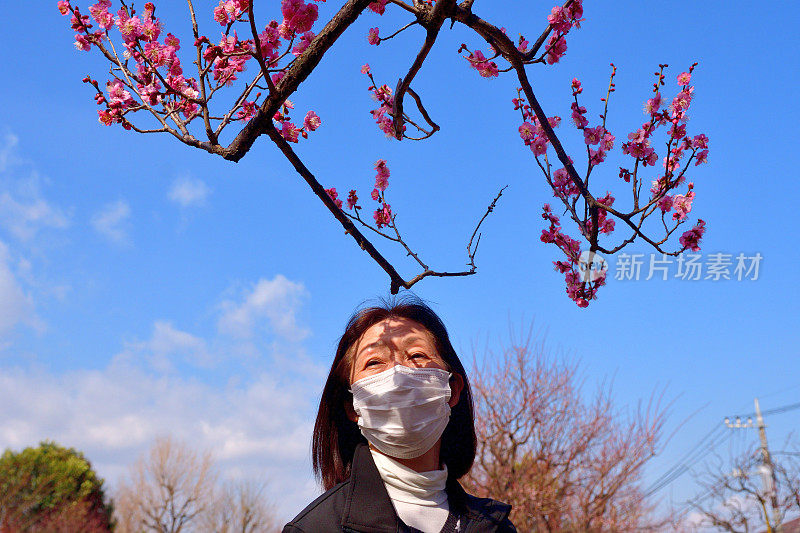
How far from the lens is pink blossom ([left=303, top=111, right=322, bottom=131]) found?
3.24 meters

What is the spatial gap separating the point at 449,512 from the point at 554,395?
9452 millimetres

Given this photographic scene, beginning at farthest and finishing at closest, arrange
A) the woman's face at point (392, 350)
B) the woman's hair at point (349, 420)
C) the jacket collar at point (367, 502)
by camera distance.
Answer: the woman's hair at point (349, 420)
the woman's face at point (392, 350)
the jacket collar at point (367, 502)

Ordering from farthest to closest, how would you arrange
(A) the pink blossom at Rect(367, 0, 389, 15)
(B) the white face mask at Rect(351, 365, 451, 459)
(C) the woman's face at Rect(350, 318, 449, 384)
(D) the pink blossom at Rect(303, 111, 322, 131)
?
1. (D) the pink blossom at Rect(303, 111, 322, 131)
2. (A) the pink blossom at Rect(367, 0, 389, 15)
3. (C) the woman's face at Rect(350, 318, 449, 384)
4. (B) the white face mask at Rect(351, 365, 451, 459)

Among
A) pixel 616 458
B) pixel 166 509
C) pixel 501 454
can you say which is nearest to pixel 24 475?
pixel 166 509

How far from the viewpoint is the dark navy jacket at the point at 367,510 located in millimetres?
2084

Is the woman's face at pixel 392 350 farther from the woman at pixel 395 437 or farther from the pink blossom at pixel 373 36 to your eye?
the pink blossom at pixel 373 36

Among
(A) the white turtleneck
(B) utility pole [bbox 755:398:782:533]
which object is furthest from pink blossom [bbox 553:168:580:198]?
(B) utility pole [bbox 755:398:782:533]

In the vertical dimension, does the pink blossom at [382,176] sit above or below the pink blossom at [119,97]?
above

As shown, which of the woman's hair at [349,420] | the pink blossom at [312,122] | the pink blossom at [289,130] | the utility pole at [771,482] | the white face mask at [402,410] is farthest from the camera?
the utility pole at [771,482]

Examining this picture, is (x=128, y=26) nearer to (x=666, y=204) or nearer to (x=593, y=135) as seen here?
(x=593, y=135)

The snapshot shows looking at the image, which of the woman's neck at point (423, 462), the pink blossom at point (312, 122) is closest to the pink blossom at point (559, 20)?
the pink blossom at point (312, 122)

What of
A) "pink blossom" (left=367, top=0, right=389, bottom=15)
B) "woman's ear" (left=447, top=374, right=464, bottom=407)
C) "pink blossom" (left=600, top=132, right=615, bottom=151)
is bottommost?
"woman's ear" (left=447, top=374, right=464, bottom=407)

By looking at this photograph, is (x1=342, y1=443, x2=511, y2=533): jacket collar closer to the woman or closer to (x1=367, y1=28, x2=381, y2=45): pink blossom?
the woman

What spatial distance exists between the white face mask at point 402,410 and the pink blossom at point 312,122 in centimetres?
143
